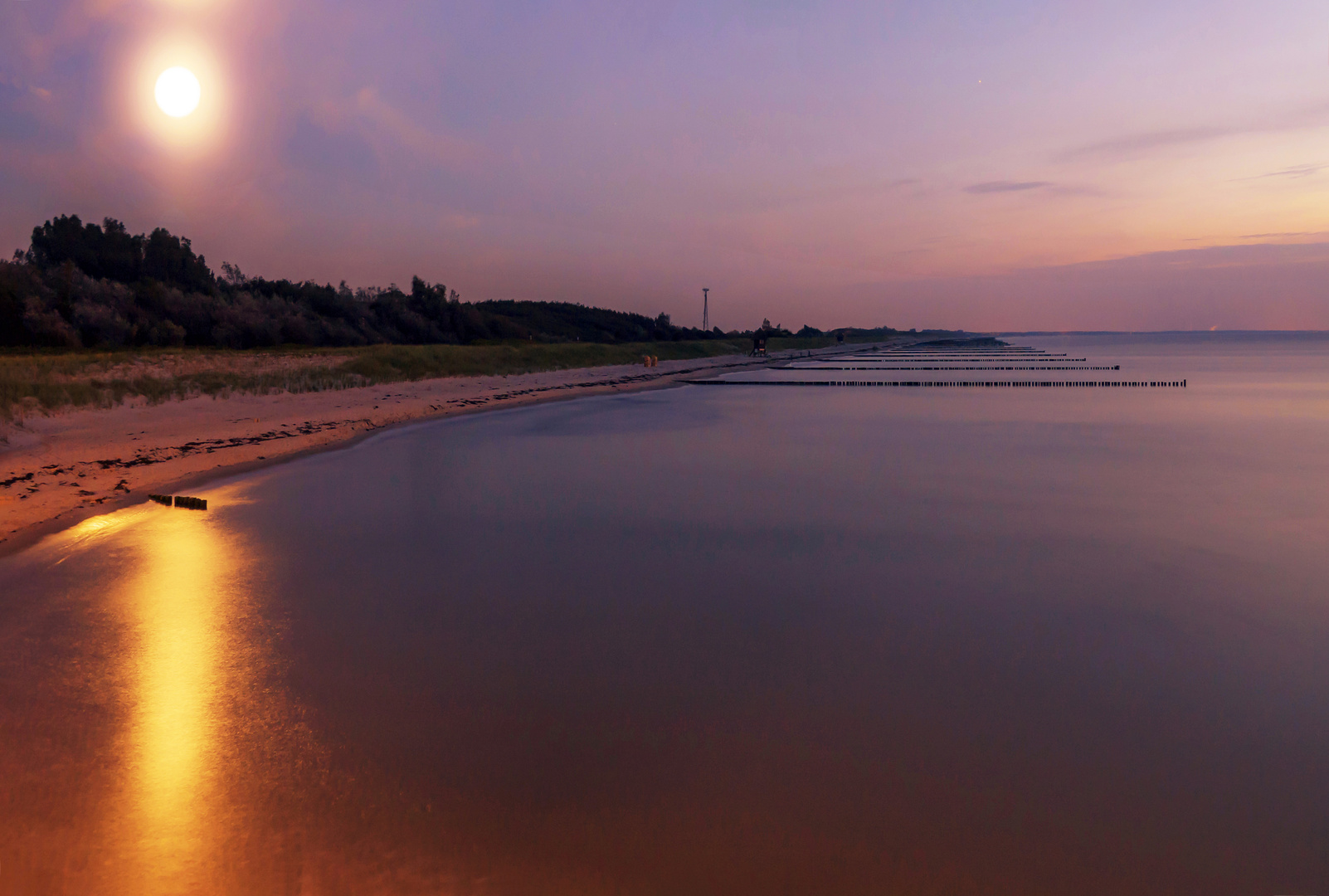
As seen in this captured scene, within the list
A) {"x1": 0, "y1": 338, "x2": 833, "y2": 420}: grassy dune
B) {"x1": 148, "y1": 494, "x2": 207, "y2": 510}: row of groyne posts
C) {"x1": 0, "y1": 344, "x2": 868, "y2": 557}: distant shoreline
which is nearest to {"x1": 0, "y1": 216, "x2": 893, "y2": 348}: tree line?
{"x1": 0, "y1": 338, "x2": 833, "y2": 420}: grassy dune

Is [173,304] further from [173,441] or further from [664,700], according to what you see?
[664,700]

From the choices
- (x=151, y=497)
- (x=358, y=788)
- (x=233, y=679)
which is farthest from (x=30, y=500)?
(x=358, y=788)

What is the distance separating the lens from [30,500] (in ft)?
40.0

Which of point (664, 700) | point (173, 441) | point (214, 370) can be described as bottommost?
point (664, 700)

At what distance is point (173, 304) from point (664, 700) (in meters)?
56.6

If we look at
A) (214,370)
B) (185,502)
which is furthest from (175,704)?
(214,370)

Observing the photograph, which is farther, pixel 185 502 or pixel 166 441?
pixel 166 441

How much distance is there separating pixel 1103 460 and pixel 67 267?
56325mm

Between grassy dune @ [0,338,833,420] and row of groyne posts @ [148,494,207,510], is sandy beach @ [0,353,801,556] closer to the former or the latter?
row of groyne posts @ [148,494,207,510]

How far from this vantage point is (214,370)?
3422 cm

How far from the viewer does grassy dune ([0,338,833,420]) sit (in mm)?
24141

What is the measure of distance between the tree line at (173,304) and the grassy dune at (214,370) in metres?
3.04

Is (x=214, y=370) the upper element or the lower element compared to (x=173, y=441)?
upper

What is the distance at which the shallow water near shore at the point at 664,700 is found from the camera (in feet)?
13.3
